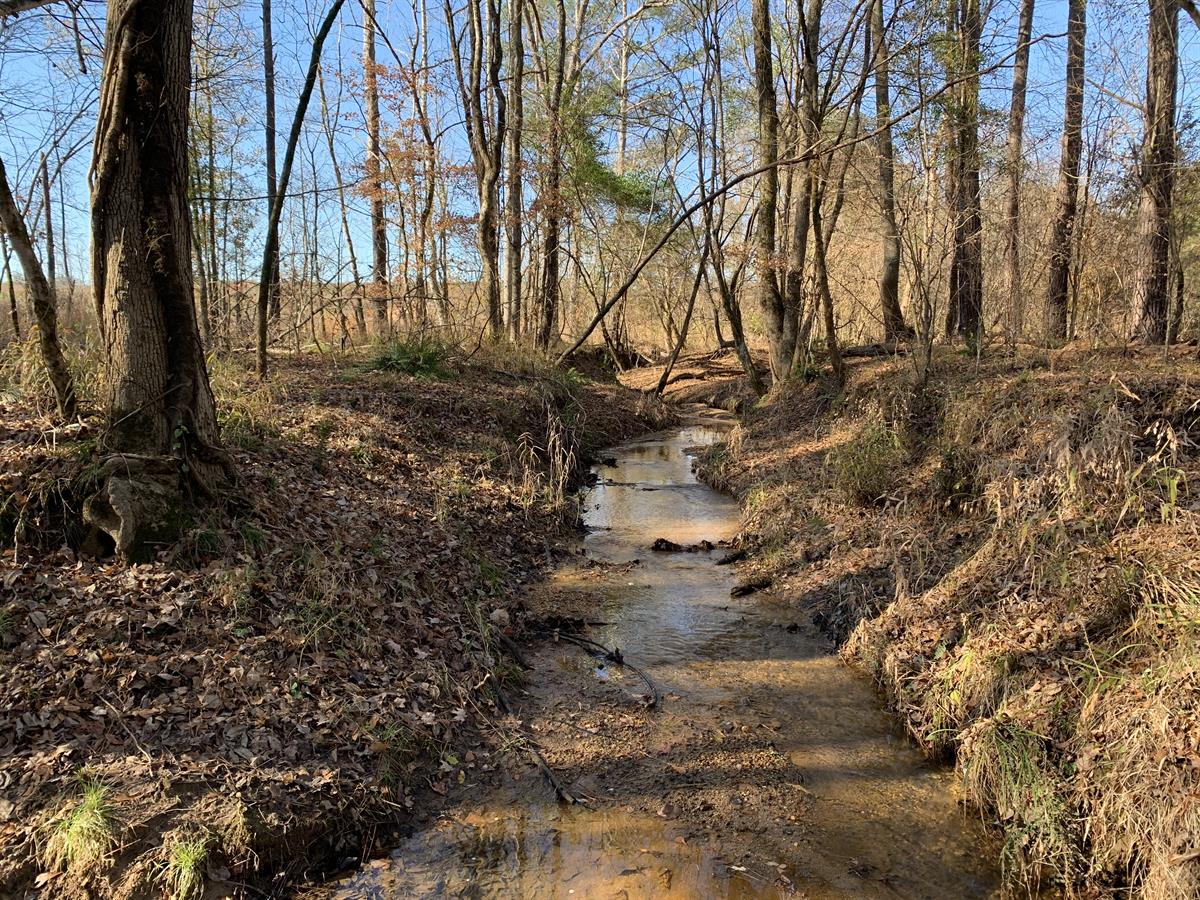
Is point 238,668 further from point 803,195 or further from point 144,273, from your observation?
point 803,195

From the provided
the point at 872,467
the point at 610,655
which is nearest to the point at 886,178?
the point at 872,467

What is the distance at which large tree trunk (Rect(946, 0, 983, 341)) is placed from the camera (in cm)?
1025

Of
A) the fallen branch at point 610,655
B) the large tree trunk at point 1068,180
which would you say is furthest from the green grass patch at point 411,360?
the large tree trunk at point 1068,180

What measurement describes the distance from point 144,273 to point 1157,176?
11.5m

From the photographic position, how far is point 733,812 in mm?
4137

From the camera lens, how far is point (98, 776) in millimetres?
3545

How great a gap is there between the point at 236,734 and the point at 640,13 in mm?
21618

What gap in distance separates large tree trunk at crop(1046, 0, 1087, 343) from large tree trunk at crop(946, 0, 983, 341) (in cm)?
108

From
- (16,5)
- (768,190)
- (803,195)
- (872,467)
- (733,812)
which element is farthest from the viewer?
(768,190)

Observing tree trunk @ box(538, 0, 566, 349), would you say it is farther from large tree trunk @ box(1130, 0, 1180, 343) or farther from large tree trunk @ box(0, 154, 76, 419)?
large tree trunk @ box(0, 154, 76, 419)

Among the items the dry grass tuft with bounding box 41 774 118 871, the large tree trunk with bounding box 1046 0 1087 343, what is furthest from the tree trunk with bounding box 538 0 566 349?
the dry grass tuft with bounding box 41 774 118 871

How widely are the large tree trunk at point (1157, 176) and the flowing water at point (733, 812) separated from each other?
24.9ft

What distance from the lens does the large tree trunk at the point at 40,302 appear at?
4.99m

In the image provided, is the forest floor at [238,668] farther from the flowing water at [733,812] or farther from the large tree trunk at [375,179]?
the large tree trunk at [375,179]
